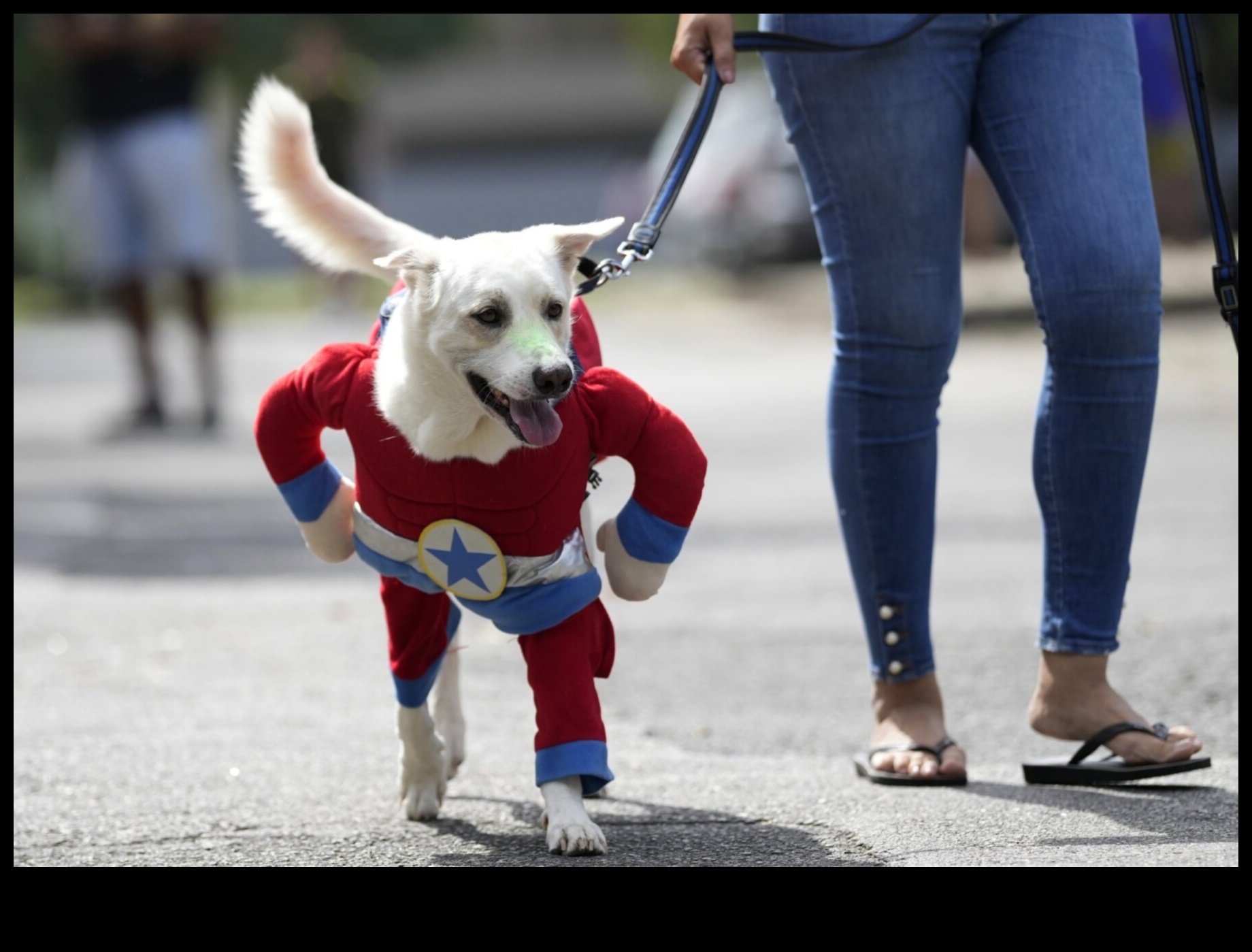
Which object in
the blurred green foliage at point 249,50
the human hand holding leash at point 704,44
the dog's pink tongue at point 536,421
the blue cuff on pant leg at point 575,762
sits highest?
the blurred green foliage at point 249,50

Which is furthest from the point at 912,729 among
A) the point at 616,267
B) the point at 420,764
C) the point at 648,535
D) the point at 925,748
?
the point at 616,267

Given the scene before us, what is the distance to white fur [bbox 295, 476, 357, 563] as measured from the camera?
3.05 metres

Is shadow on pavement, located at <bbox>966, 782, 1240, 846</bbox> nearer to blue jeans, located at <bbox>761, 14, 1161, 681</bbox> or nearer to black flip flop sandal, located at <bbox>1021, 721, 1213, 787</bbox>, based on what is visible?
black flip flop sandal, located at <bbox>1021, 721, 1213, 787</bbox>

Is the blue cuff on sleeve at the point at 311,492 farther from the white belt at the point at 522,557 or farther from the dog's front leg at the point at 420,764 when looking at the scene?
the dog's front leg at the point at 420,764

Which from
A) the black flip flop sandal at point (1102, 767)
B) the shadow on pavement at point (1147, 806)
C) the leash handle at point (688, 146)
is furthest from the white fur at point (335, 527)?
the black flip flop sandal at point (1102, 767)

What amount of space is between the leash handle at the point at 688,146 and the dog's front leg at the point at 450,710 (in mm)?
788

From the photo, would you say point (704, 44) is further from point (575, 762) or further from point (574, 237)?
point (575, 762)

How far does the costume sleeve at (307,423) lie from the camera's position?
289 centimetres

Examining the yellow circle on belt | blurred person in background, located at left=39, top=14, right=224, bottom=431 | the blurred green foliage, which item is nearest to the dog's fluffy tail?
the yellow circle on belt

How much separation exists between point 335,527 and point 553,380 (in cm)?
65

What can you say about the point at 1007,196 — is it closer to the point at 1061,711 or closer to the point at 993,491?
the point at 1061,711

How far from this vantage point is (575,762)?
2785mm
